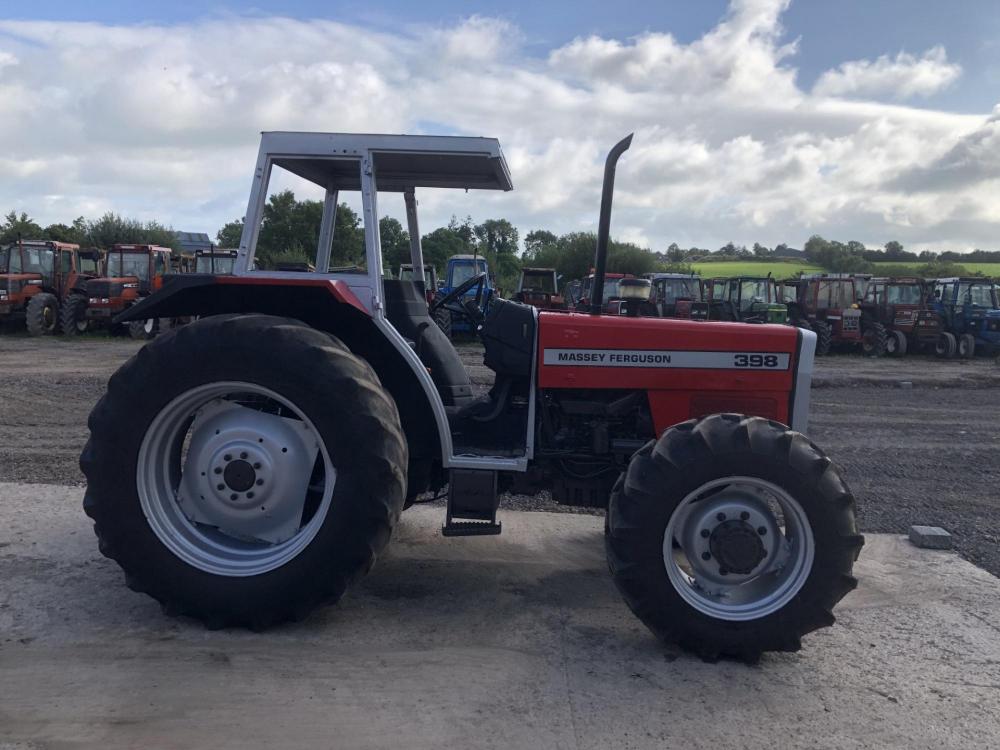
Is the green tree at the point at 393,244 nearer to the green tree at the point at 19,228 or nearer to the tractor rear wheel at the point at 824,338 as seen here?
the tractor rear wheel at the point at 824,338

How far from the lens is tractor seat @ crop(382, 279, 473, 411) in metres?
4.70

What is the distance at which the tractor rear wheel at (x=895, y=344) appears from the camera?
2202 cm

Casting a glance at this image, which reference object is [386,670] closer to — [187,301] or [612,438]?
[612,438]

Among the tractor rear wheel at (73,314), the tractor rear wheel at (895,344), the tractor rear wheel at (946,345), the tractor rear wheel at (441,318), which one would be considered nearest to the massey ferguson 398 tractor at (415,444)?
the tractor rear wheel at (441,318)

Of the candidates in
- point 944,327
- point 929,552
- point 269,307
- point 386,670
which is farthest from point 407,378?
point 944,327

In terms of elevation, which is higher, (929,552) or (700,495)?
(700,495)

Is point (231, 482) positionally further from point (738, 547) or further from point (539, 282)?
point (539, 282)

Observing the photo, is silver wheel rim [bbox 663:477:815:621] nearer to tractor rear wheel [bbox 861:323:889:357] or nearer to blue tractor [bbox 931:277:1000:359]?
tractor rear wheel [bbox 861:323:889:357]

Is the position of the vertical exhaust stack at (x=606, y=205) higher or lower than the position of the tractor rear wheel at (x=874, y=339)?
higher

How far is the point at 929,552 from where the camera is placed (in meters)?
5.33

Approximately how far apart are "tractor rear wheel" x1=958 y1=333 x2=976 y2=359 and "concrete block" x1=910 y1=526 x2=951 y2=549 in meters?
18.9

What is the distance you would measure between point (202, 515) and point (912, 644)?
3.49 meters

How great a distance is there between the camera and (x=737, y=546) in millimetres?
3719

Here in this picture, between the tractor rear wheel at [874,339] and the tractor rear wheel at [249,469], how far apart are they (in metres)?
21.0
